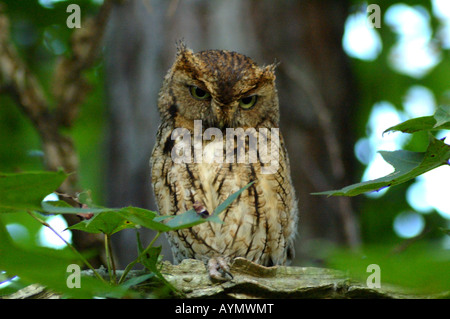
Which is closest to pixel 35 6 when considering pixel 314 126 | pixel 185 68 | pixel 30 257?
pixel 185 68

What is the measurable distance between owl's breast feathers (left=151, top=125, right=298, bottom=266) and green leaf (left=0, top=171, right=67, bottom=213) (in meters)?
1.38

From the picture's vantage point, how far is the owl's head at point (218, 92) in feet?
7.89

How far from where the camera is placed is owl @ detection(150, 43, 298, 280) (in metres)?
2.45

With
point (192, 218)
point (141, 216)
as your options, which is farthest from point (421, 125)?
point (141, 216)

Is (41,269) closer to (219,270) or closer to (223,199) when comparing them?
(219,270)

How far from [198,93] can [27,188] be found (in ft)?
5.03

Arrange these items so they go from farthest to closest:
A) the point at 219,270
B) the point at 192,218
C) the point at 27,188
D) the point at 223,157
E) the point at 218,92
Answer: the point at 223,157 → the point at 218,92 → the point at 219,270 → the point at 192,218 → the point at 27,188

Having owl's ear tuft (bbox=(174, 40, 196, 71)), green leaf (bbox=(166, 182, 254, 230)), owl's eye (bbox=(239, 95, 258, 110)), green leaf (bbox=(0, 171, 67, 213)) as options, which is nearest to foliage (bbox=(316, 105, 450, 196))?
green leaf (bbox=(166, 182, 254, 230))

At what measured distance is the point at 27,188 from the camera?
1075 mm

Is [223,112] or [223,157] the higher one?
[223,112]

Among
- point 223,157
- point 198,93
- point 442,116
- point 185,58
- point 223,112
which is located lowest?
point 442,116

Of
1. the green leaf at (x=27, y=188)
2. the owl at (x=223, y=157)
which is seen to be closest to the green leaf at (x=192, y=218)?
the green leaf at (x=27, y=188)
